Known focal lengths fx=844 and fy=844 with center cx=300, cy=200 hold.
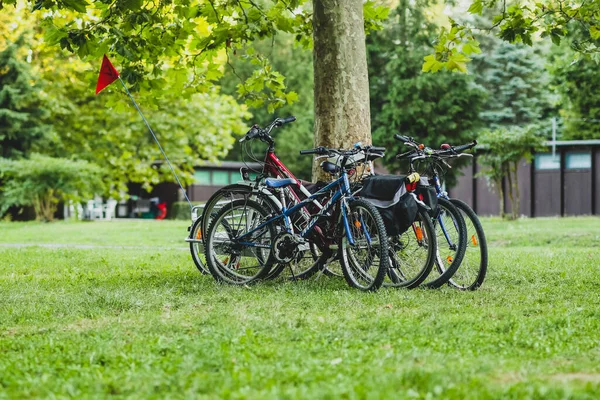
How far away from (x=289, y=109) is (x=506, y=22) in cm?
3862

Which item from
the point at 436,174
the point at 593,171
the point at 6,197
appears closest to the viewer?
A: the point at 436,174

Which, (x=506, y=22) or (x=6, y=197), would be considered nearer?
(x=506, y=22)

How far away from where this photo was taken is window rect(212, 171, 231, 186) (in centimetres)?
3919

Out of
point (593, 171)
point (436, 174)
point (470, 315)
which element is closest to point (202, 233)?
point (436, 174)

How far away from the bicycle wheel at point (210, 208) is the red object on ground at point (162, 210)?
30.5m

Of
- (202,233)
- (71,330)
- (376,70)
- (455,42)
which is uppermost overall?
(376,70)

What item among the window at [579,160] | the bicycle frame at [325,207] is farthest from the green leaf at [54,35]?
the window at [579,160]

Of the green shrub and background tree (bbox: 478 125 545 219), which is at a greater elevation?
background tree (bbox: 478 125 545 219)

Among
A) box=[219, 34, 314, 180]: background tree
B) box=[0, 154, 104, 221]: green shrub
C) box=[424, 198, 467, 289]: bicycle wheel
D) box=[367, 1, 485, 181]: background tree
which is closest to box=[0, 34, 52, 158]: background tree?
box=[0, 154, 104, 221]: green shrub

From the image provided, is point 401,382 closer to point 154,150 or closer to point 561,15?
point 561,15

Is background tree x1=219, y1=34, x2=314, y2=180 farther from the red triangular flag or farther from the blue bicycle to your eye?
the blue bicycle

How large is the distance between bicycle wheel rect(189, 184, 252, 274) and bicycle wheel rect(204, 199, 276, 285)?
9 centimetres

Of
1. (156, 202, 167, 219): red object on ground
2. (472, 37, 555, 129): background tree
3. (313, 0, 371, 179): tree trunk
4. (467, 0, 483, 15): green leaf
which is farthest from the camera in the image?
(472, 37, 555, 129): background tree

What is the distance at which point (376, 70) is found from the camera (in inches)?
1153
